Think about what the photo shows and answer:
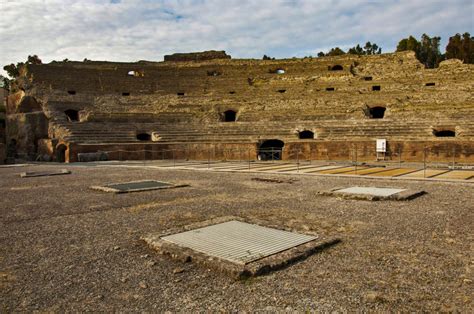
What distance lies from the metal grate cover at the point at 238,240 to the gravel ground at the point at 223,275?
1.27 feet

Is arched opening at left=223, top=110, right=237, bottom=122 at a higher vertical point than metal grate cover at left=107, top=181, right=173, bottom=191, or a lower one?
higher

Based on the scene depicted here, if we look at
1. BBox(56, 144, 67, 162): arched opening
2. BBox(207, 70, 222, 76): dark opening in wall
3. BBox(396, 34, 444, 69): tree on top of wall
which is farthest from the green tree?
BBox(56, 144, 67, 162): arched opening

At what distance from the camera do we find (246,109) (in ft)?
97.8

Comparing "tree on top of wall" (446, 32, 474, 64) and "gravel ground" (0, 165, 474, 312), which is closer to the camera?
"gravel ground" (0, 165, 474, 312)

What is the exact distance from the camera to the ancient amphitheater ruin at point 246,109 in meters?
22.4

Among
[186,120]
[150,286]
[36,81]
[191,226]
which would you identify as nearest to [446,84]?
[186,120]

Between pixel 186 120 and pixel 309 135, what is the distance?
31.7ft

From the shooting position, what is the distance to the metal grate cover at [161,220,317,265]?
4.33m

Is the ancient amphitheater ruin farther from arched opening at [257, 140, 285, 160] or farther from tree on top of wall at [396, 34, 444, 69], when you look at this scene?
tree on top of wall at [396, 34, 444, 69]

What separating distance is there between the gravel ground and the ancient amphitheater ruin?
48.0 feet

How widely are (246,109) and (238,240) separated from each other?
25420 millimetres

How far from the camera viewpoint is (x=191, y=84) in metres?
35.2

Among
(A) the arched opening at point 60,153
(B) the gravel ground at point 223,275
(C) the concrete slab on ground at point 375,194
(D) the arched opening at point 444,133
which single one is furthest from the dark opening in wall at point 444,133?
(A) the arched opening at point 60,153

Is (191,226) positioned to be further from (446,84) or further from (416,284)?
(446,84)
